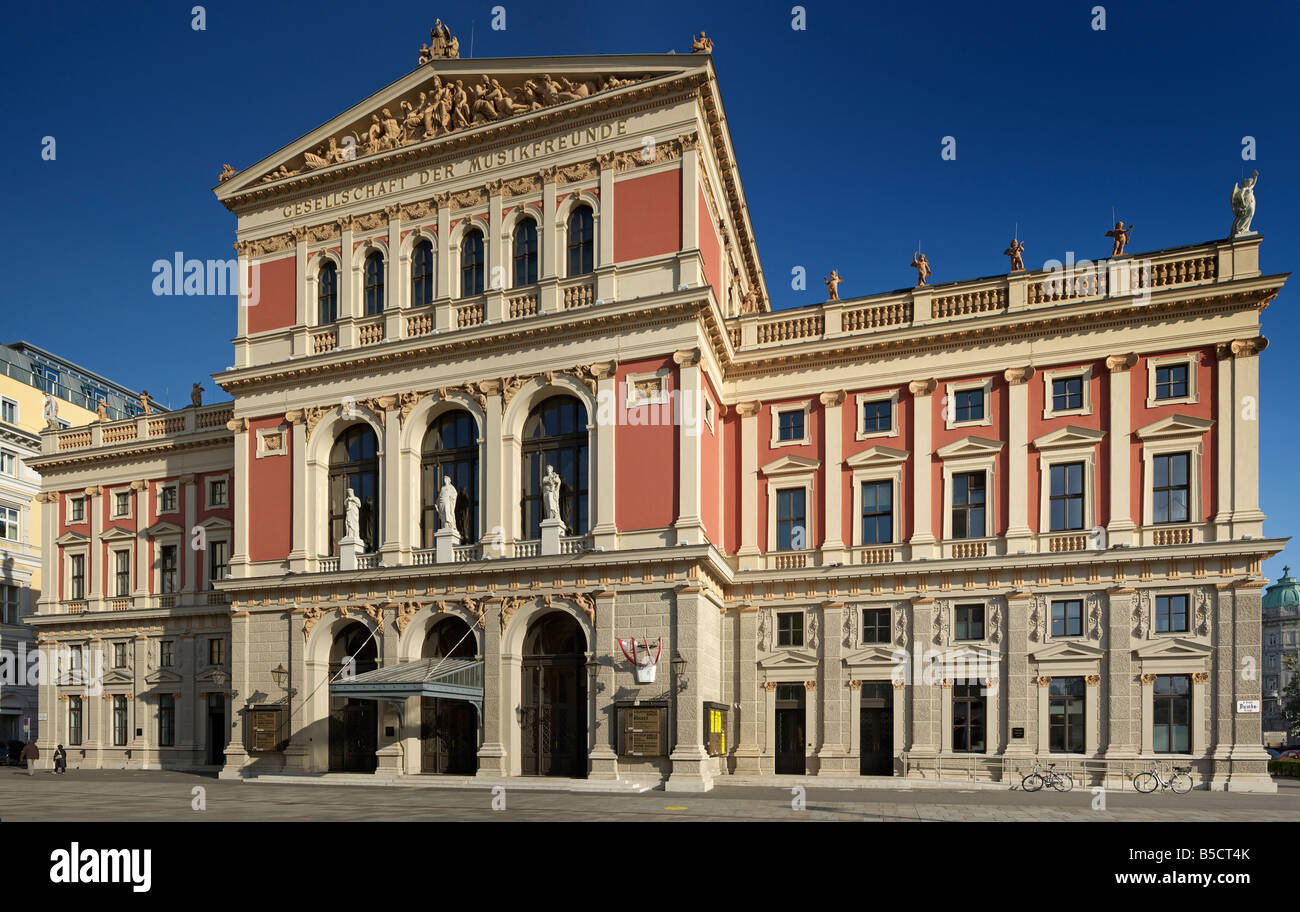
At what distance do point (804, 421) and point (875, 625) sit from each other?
7.67 meters

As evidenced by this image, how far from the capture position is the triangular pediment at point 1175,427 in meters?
31.5

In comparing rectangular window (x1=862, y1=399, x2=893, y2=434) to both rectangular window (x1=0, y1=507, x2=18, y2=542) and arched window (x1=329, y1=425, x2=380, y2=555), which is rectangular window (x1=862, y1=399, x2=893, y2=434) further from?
rectangular window (x1=0, y1=507, x2=18, y2=542)

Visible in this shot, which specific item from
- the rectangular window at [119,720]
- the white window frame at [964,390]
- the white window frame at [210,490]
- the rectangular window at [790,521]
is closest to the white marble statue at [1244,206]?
the white window frame at [964,390]

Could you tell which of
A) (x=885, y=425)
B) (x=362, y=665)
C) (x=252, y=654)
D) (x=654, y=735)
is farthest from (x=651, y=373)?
(x=252, y=654)

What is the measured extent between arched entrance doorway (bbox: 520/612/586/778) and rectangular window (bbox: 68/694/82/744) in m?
25.8

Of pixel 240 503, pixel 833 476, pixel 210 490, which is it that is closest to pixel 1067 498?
pixel 833 476

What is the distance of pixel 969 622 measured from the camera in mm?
32938

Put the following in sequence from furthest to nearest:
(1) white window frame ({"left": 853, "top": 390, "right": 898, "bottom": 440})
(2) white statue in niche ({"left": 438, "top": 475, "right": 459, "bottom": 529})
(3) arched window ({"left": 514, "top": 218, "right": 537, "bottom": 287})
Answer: (3) arched window ({"left": 514, "top": 218, "right": 537, "bottom": 287}) → (1) white window frame ({"left": 853, "top": 390, "right": 898, "bottom": 440}) → (2) white statue in niche ({"left": 438, "top": 475, "right": 459, "bottom": 529})

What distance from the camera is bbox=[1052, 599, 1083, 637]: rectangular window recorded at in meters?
31.7

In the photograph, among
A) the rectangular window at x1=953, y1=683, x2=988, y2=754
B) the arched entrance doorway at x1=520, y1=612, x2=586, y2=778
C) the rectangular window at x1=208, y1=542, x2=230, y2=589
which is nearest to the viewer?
the rectangular window at x1=953, y1=683, x2=988, y2=754

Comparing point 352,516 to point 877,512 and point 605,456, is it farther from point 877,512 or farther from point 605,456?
point 877,512

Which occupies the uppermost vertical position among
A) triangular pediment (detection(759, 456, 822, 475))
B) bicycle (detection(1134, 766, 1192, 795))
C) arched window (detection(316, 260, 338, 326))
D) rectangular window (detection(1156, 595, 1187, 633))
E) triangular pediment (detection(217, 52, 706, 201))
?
triangular pediment (detection(217, 52, 706, 201))

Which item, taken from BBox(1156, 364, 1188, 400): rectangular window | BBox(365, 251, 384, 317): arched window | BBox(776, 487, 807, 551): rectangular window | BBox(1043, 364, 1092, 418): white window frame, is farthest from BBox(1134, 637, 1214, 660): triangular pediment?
BBox(365, 251, 384, 317): arched window
